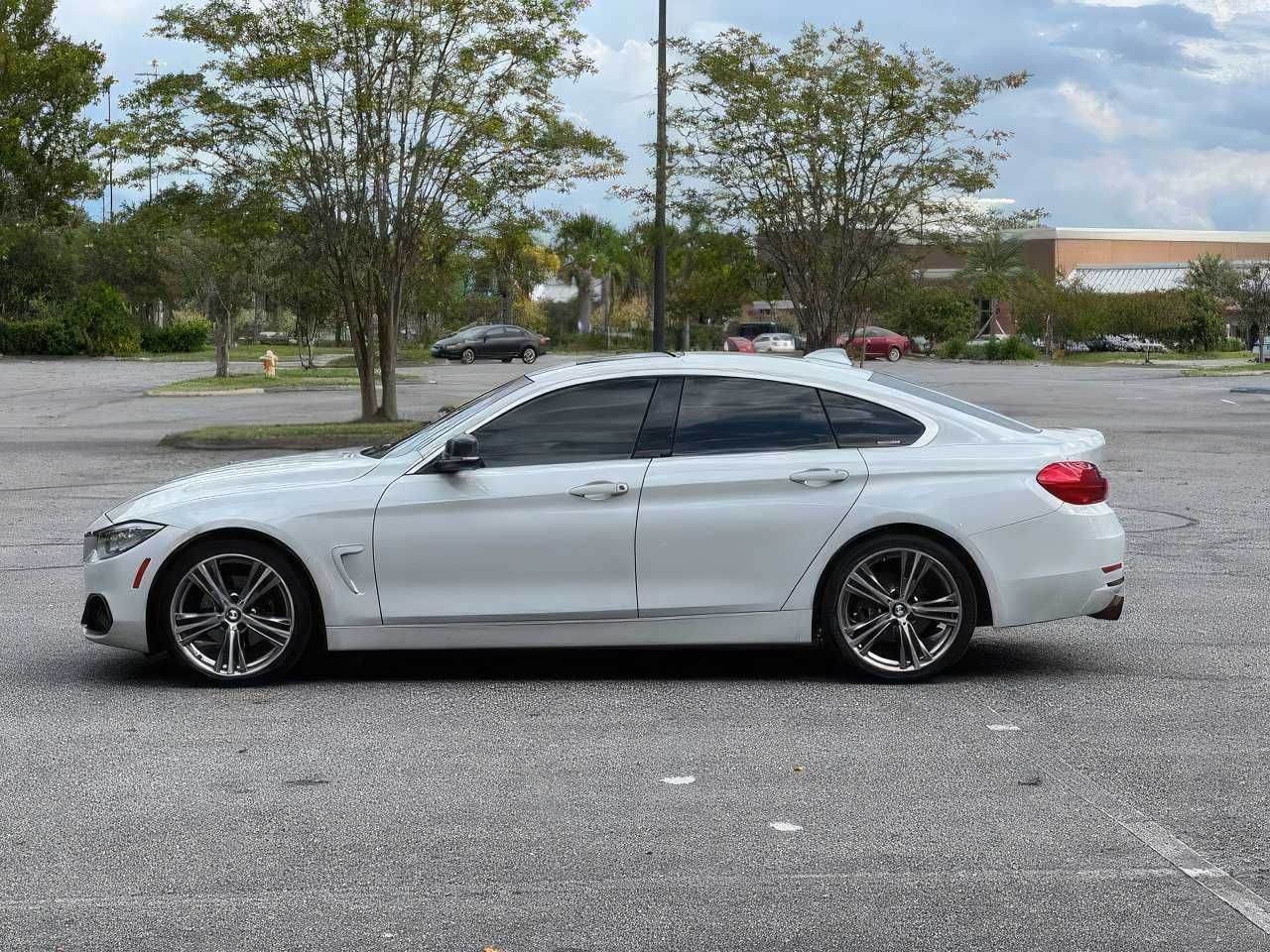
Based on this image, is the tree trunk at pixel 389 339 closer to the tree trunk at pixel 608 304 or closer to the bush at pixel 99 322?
the bush at pixel 99 322

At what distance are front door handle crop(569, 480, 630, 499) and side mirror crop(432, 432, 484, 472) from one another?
463mm

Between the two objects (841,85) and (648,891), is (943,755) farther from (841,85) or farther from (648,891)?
(841,85)

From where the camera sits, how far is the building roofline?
10644cm

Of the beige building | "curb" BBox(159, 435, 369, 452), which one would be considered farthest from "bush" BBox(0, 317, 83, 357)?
the beige building

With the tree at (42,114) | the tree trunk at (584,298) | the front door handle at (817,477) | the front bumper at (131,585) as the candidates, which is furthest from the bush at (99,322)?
the front door handle at (817,477)

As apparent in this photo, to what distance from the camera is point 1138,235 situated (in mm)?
111500

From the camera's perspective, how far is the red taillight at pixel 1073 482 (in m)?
7.25

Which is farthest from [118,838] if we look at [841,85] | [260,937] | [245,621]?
[841,85]

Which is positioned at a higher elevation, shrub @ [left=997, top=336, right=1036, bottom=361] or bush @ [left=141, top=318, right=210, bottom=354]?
bush @ [left=141, top=318, right=210, bottom=354]

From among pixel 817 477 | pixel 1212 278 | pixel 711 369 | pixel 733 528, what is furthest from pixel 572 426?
pixel 1212 278

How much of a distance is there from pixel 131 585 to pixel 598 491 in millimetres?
2130

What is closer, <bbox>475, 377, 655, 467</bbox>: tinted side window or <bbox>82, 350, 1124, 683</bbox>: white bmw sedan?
<bbox>82, 350, 1124, 683</bbox>: white bmw sedan

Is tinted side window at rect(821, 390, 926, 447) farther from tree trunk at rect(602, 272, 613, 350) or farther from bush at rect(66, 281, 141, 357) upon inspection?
tree trunk at rect(602, 272, 613, 350)

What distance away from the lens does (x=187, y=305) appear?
84000mm
